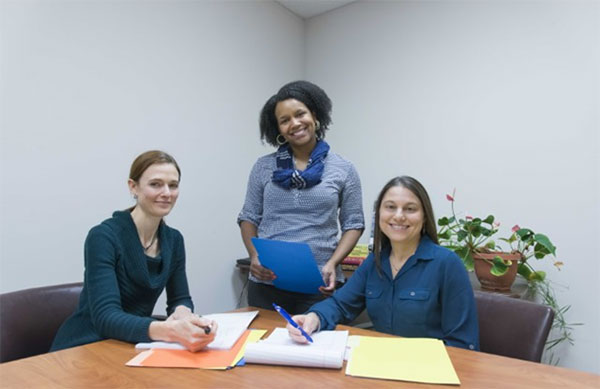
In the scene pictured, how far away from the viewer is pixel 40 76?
1.86 m

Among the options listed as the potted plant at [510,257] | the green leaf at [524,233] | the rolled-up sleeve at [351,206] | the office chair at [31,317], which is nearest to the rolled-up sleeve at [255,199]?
the rolled-up sleeve at [351,206]

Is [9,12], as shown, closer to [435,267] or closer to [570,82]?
[435,267]

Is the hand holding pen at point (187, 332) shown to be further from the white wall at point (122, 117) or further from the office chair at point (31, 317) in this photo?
the white wall at point (122, 117)

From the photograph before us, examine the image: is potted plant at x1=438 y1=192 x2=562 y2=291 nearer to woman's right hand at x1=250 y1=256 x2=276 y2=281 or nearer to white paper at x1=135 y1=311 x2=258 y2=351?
woman's right hand at x1=250 y1=256 x2=276 y2=281

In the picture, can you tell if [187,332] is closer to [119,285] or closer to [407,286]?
[119,285]

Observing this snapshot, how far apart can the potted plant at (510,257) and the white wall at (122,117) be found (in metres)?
1.48

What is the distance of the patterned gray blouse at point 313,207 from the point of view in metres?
1.62

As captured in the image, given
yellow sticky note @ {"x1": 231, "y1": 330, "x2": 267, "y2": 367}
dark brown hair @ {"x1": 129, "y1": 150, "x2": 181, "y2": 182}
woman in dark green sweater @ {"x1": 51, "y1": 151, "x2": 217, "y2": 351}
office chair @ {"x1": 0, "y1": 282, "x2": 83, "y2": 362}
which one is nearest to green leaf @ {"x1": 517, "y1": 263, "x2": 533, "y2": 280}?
yellow sticky note @ {"x1": 231, "y1": 330, "x2": 267, "y2": 367}

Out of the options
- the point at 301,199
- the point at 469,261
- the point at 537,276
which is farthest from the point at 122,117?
the point at 537,276

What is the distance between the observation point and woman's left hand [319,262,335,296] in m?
1.53

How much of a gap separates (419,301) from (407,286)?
0.19 ft

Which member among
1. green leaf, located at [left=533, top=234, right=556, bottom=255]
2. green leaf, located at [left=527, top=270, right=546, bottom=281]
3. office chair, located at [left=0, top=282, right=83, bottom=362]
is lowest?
office chair, located at [left=0, top=282, right=83, bottom=362]

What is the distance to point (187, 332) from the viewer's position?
1.05 metres

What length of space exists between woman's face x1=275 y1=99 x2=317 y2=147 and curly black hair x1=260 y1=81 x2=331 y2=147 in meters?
0.04
